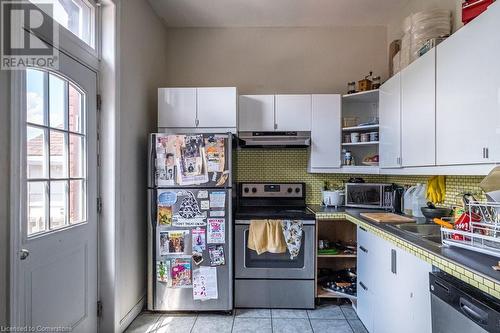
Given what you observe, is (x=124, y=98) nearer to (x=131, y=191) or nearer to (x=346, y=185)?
(x=131, y=191)

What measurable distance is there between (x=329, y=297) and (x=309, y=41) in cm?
270

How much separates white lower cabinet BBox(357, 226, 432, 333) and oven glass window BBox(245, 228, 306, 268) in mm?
501

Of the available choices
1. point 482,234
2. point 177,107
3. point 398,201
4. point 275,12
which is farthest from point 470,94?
→ point 177,107

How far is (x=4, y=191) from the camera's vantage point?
4.10 ft

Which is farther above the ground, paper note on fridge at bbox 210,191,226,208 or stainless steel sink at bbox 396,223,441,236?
paper note on fridge at bbox 210,191,226,208

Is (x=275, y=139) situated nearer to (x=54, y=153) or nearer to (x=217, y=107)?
(x=217, y=107)

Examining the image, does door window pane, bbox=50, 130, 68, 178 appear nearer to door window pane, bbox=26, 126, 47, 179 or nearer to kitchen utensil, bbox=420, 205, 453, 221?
door window pane, bbox=26, 126, 47, 179

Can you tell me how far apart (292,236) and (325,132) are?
1.12 meters

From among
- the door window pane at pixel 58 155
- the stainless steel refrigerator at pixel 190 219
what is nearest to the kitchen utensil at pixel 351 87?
the stainless steel refrigerator at pixel 190 219

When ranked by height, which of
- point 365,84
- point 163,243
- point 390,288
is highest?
point 365,84

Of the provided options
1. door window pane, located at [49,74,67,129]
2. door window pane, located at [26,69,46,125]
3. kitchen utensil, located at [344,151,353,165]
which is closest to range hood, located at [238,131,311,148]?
kitchen utensil, located at [344,151,353,165]

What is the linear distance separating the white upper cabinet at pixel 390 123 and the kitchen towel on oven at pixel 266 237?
43.3 inches

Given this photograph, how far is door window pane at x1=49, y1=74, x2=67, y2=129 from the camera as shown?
5.19ft

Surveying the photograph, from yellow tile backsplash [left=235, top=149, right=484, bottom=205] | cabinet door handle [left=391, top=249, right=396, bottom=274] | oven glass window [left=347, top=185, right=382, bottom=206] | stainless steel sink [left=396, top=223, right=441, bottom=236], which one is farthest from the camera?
yellow tile backsplash [left=235, top=149, right=484, bottom=205]
